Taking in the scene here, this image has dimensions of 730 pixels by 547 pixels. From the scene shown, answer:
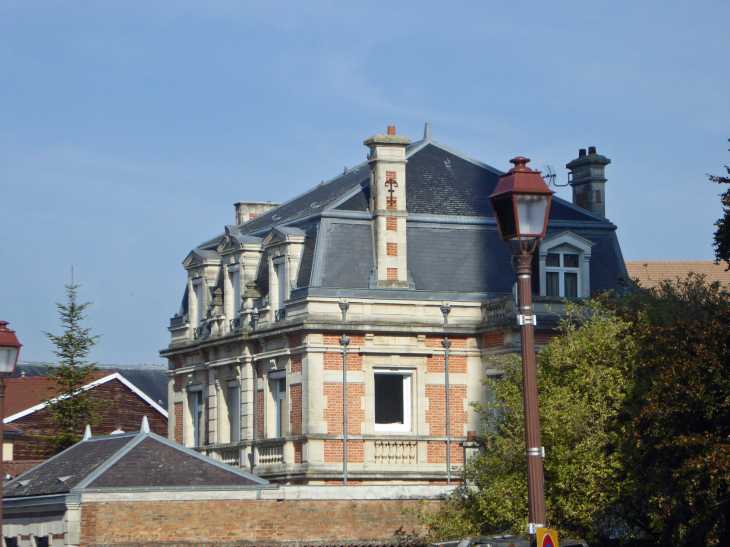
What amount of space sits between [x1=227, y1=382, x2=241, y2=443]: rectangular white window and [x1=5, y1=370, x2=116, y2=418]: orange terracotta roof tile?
47.5 ft

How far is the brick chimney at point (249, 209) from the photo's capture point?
41219 mm

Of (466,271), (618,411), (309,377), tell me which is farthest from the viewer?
(466,271)

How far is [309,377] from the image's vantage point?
31078 millimetres

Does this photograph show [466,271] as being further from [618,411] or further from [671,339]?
[671,339]

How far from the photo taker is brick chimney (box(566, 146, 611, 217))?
1452 inches

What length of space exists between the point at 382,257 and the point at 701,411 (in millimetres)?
15393

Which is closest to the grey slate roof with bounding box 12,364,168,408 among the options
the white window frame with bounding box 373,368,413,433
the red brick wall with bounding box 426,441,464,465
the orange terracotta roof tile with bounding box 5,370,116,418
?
the orange terracotta roof tile with bounding box 5,370,116,418

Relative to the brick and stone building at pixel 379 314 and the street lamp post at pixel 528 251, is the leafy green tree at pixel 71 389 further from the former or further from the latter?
the street lamp post at pixel 528 251

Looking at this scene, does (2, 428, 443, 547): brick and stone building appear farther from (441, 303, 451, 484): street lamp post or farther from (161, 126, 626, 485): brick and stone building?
(441, 303, 451, 484): street lamp post

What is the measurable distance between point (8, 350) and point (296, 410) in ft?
40.7

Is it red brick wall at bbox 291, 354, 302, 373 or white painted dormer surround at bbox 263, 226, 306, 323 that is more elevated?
white painted dormer surround at bbox 263, 226, 306, 323

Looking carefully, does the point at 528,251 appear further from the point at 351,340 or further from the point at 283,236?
the point at 283,236

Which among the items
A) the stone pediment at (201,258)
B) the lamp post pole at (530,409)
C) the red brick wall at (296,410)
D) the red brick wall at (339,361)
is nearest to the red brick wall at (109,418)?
the stone pediment at (201,258)

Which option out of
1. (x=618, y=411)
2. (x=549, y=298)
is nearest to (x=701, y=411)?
(x=618, y=411)
